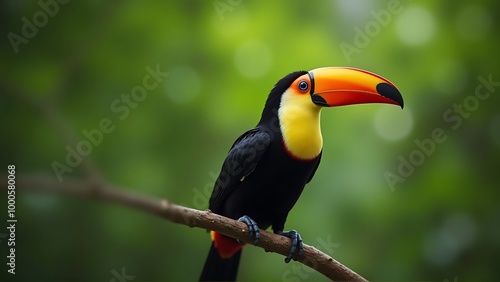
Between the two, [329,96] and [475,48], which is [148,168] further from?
[475,48]

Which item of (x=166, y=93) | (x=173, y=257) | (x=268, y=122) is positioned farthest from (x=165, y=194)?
(x=268, y=122)

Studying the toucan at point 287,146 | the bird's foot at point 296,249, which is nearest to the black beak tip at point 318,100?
the toucan at point 287,146

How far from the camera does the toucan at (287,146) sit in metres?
2.59

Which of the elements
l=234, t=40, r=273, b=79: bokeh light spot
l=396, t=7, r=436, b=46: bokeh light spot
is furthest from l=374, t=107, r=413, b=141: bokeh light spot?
l=234, t=40, r=273, b=79: bokeh light spot

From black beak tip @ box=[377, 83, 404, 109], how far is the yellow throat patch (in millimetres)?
289

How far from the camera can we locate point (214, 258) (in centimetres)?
293

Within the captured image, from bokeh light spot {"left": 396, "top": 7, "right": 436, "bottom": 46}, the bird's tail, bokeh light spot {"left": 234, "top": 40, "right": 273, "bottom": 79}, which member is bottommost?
the bird's tail

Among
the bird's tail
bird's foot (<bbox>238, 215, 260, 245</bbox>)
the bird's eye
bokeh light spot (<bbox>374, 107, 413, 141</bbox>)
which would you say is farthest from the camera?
bokeh light spot (<bbox>374, 107, 413, 141</bbox>)

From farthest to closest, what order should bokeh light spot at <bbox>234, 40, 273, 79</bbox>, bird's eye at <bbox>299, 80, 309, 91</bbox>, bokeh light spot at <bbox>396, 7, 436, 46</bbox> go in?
bokeh light spot at <bbox>396, 7, 436, 46</bbox> < bokeh light spot at <bbox>234, 40, 273, 79</bbox> < bird's eye at <bbox>299, 80, 309, 91</bbox>

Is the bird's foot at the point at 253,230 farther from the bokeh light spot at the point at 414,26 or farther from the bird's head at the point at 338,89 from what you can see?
the bokeh light spot at the point at 414,26

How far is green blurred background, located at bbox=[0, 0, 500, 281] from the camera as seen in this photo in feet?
12.1

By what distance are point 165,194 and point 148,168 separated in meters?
0.21

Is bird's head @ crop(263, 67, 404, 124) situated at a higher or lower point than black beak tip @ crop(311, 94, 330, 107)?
higher

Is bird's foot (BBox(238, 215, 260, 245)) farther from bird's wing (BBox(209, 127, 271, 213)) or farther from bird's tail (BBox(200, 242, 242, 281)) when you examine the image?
bird's tail (BBox(200, 242, 242, 281))
